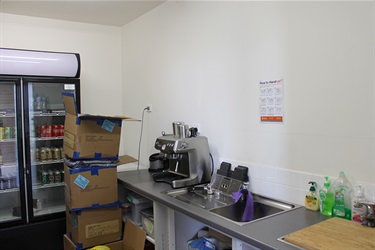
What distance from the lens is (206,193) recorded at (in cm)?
224

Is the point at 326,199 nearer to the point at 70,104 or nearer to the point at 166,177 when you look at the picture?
the point at 166,177

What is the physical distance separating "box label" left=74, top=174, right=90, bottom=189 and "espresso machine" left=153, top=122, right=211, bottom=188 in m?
0.56

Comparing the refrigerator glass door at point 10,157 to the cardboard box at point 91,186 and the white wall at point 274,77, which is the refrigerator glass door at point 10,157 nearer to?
the cardboard box at point 91,186

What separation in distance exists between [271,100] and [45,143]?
2466mm

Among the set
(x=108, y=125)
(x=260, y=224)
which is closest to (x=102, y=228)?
(x=108, y=125)

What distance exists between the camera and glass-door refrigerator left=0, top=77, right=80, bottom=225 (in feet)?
9.83

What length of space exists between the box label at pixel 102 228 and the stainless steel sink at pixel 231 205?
722 mm

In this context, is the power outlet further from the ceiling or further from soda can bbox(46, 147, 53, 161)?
soda can bbox(46, 147, 53, 161)

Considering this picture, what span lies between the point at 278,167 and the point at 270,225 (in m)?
0.51

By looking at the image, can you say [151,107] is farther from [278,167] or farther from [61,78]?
[278,167]

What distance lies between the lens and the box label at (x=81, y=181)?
2477 millimetres

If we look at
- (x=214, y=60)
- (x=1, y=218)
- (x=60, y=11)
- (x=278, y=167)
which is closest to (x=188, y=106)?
(x=214, y=60)

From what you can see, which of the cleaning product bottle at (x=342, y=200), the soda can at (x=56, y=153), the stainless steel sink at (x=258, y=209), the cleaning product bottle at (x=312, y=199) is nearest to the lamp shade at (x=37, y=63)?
the soda can at (x=56, y=153)

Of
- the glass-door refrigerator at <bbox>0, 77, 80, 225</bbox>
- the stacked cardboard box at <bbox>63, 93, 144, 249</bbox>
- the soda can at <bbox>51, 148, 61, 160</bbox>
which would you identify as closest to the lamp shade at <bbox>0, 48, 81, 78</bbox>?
the glass-door refrigerator at <bbox>0, 77, 80, 225</bbox>
